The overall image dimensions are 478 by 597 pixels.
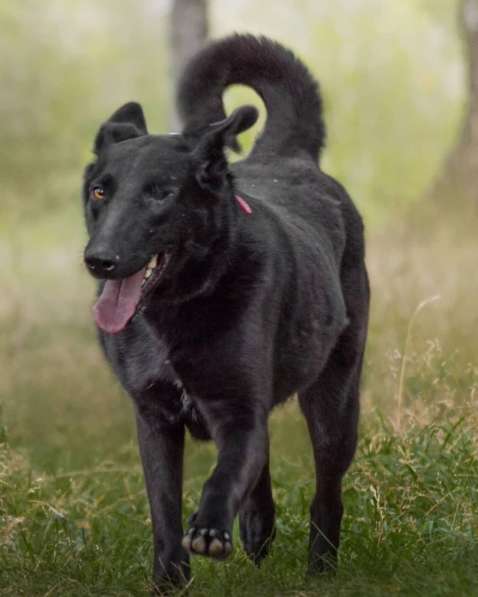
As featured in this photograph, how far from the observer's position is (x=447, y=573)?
175 inches

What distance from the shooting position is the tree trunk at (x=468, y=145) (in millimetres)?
14336

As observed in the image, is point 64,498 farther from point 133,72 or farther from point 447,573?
point 133,72

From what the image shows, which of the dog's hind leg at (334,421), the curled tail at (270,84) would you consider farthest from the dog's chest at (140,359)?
the curled tail at (270,84)

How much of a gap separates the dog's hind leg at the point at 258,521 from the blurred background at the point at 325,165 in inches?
28.0

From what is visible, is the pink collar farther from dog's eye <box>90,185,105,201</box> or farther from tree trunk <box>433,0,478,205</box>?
tree trunk <box>433,0,478,205</box>

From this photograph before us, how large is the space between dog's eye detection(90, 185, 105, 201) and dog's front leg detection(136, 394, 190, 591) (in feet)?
2.82

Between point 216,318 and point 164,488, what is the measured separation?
0.69m

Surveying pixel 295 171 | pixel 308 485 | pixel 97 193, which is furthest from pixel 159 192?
pixel 308 485

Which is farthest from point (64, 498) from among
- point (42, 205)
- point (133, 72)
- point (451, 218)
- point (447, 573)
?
point (133, 72)

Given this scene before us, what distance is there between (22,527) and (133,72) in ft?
111

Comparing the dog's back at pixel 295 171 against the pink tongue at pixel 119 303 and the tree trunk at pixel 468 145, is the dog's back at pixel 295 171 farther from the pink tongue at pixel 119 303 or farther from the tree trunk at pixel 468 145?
the tree trunk at pixel 468 145

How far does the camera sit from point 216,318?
4824 mm

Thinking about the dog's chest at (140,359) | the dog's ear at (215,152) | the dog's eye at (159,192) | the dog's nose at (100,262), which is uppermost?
the dog's ear at (215,152)

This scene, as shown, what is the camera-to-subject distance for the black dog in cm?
455
